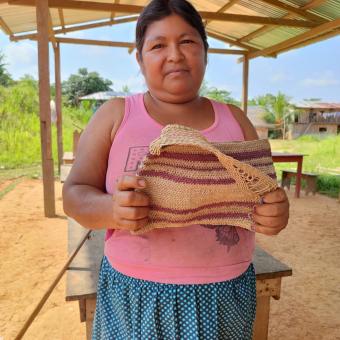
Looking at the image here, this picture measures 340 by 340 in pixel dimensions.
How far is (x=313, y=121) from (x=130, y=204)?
1070 inches

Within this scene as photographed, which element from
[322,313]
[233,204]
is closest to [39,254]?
[322,313]

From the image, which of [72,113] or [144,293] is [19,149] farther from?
[144,293]

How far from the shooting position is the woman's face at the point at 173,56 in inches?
37.8

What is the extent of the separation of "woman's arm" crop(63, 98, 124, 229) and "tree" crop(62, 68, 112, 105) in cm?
3709

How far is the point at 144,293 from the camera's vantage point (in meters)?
0.92

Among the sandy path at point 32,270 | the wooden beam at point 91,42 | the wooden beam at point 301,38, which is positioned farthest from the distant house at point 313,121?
the sandy path at point 32,270

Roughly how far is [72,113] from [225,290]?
16666 millimetres

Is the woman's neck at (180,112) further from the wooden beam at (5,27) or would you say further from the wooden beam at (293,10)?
the wooden beam at (5,27)

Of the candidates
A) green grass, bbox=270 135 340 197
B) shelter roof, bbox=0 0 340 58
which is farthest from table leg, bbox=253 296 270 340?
green grass, bbox=270 135 340 197

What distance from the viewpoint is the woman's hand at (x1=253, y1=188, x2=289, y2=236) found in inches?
31.5

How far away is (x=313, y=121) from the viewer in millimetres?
25453

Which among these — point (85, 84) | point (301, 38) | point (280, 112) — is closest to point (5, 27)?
point (301, 38)

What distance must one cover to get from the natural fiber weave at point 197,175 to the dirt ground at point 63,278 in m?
2.09

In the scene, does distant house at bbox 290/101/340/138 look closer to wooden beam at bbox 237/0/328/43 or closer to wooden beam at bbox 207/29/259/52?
wooden beam at bbox 207/29/259/52
